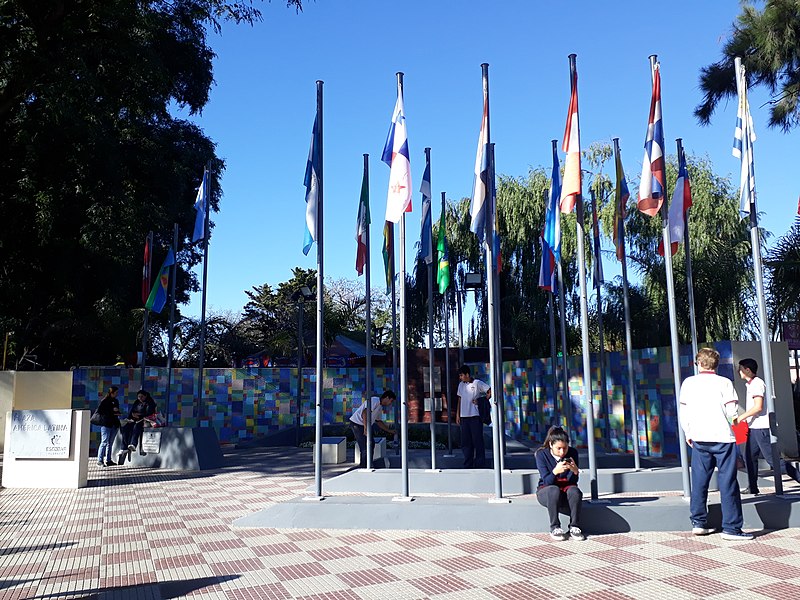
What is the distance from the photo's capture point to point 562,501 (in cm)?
710

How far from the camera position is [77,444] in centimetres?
1202

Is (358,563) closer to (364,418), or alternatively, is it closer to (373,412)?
(373,412)

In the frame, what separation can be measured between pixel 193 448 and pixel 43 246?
981 centimetres

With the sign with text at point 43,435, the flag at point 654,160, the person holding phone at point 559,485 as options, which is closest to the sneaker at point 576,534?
the person holding phone at point 559,485

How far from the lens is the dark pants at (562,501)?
22.9 ft

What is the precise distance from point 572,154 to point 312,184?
3428mm

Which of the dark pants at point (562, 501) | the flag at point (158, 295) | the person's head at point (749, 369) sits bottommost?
the dark pants at point (562, 501)

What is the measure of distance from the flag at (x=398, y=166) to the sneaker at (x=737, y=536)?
5292mm

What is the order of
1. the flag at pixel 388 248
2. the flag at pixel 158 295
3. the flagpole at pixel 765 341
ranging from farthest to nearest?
the flag at pixel 158 295 < the flag at pixel 388 248 < the flagpole at pixel 765 341

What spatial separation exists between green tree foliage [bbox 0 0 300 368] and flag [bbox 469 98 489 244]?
9.84 metres

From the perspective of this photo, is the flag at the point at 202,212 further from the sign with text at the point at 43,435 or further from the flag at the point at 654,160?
the flag at the point at 654,160

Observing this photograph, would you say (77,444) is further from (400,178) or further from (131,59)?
(131,59)

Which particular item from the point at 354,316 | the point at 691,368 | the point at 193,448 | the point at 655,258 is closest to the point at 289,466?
the point at 193,448

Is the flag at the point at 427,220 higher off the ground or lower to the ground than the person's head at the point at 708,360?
higher
